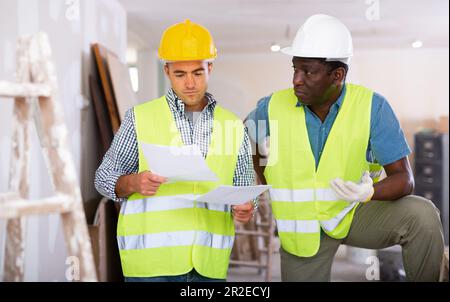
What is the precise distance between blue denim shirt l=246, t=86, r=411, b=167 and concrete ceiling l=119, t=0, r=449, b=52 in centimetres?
140

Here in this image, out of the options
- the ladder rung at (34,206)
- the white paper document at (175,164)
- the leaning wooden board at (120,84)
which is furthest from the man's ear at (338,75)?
the leaning wooden board at (120,84)

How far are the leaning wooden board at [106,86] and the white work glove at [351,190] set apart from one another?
2053 mm

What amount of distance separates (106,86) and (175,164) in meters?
2.25

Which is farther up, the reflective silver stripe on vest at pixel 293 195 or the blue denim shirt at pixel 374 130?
the blue denim shirt at pixel 374 130

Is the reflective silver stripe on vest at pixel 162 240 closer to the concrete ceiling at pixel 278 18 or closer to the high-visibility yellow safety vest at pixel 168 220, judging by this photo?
the high-visibility yellow safety vest at pixel 168 220

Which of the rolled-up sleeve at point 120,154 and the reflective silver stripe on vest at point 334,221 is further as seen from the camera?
the reflective silver stripe on vest at point 334,221

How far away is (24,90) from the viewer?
150cm

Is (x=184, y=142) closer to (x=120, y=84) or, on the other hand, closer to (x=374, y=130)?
(x=374, y=130)

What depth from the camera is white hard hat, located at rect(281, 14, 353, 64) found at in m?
2.50

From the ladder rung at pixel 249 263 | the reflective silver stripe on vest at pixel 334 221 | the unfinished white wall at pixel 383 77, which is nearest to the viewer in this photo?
the reflective silver stripe on vest at pixel 334 221

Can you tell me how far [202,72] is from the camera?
2180 mm

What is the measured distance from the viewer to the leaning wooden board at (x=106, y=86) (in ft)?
13.2

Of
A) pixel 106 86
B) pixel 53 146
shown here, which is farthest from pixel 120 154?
pixel 106 86
